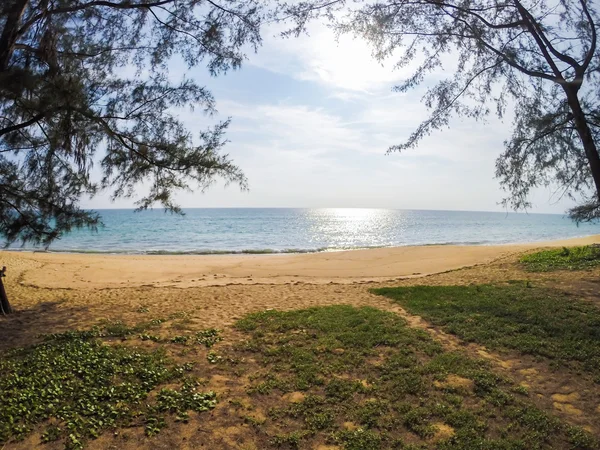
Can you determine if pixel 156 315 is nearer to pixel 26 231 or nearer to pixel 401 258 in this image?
pixel 26 231

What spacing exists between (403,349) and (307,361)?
145 centimetres

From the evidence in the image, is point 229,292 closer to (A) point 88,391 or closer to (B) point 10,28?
(A) point 88,391

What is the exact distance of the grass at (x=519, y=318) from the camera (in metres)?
5.93

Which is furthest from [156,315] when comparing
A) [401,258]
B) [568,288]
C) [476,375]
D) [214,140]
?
[401,258]

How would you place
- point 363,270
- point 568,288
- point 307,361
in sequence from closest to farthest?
point 307,361 < point 568,288 < point 363,270

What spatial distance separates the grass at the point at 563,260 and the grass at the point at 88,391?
1172cm

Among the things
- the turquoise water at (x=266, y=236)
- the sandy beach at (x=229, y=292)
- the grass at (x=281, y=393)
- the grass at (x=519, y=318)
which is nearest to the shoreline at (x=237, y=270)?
the sandy beach at (x=229, y=292)

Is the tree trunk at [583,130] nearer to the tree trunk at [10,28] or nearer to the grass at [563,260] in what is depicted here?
the grass at [563,260]

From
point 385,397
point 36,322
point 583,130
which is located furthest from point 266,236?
point 385,397

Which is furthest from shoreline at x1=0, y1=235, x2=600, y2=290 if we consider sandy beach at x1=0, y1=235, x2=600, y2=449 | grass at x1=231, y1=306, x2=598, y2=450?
grass at x1=231, y1=306, x2=598, y2=450

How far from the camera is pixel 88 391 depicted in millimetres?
4855

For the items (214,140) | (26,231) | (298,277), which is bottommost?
(298,277)

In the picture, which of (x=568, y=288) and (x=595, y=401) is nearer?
(x=595, y=401)

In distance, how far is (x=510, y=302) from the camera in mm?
8484
